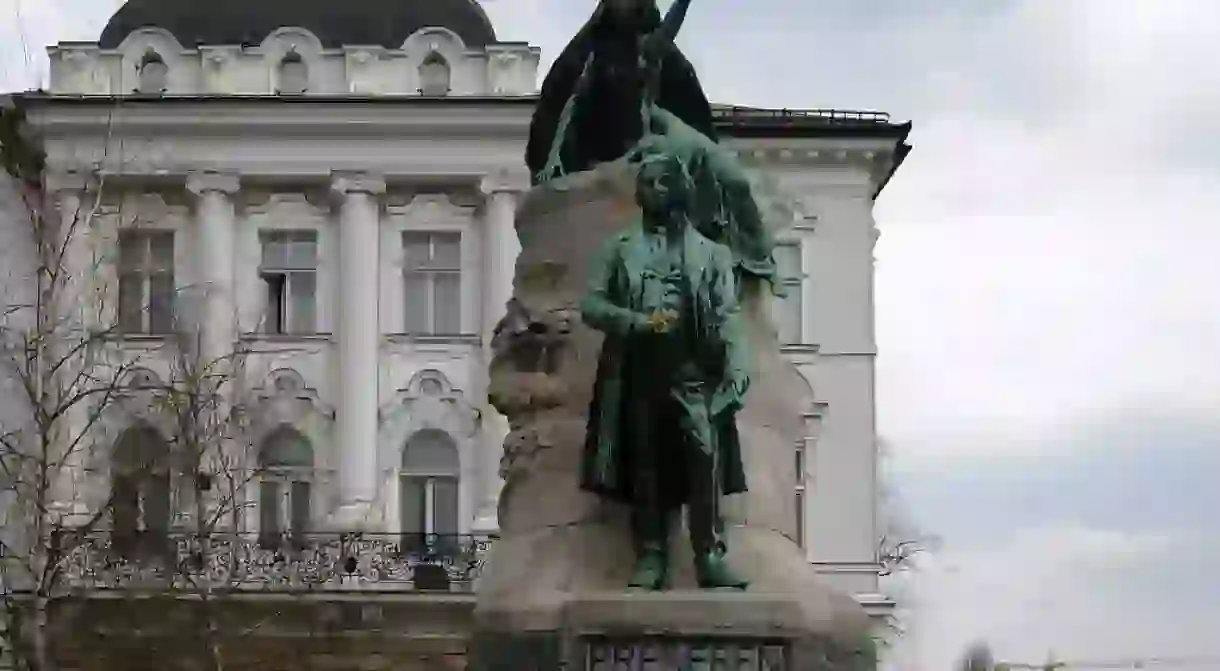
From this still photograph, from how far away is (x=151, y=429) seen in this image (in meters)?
25.4

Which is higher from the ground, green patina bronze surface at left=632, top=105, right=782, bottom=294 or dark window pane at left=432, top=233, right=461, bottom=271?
dark window pane at left=432, top=233, right=461, bottom=271

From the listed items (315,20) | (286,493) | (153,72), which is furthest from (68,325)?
(315,20)

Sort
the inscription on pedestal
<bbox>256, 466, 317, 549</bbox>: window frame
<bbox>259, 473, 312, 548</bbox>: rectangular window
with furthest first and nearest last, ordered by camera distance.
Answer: <bbox>259, 473, 312, 548</bbox>: rectangular window < <bbox>256, 466, 317, 549</bbox>: window frame < the inscription on pedestal

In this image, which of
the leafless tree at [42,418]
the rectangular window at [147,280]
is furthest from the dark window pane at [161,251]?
the leafless tree at [42,418]

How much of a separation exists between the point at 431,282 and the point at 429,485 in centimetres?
406

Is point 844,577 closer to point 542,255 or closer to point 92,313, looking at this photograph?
point 92,313

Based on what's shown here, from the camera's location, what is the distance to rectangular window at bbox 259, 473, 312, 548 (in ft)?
112

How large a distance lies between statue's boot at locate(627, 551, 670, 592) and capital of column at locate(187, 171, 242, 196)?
28.9m

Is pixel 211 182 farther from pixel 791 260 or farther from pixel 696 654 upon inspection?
pixel 696 654

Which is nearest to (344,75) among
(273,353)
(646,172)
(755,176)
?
(273,353)

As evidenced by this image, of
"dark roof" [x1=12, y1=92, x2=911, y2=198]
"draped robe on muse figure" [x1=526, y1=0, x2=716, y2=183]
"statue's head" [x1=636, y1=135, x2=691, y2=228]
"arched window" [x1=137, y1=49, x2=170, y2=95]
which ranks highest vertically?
"arched window" [x1=137, y1=49, x2=170, y2=95]

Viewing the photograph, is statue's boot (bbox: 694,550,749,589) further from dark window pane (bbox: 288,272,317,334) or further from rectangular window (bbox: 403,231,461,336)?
dark window pane (bbox: 288,272,317,334)

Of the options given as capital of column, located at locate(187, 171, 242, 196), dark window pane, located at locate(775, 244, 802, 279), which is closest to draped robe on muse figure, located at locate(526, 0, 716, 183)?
dark window pane, located at locate(775, 244, 802, 279)

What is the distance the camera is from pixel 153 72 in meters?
36.4
